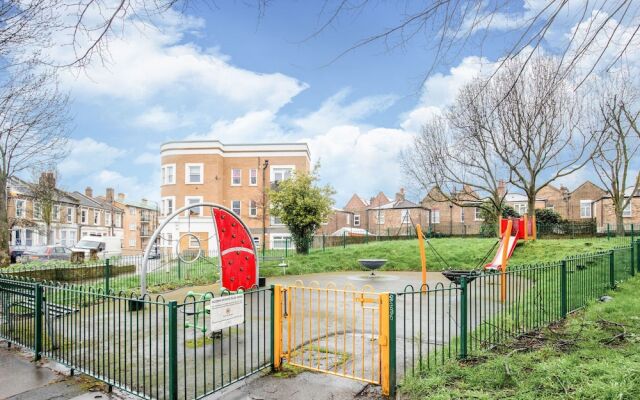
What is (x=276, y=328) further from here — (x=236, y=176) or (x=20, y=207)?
(x=20, y=207)

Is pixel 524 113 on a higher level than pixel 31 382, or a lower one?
higher

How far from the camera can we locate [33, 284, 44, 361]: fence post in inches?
272

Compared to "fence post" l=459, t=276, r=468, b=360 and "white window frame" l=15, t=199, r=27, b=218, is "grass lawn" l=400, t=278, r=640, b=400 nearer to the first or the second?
"fence post" l=459, t=276, r=468, b=360

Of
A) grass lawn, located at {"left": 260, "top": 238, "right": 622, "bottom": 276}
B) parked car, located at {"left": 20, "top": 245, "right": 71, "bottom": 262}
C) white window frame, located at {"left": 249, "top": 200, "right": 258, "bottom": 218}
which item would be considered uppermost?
white window frame, located at {"left": 249, "top": 200, "right": 258, "bottom": 218}

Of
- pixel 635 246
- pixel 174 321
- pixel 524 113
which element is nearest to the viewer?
pixel 174 321

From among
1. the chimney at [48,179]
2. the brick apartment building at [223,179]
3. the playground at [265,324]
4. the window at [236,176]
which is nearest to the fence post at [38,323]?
the playground at [265,324]

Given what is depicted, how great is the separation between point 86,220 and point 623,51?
60.2m

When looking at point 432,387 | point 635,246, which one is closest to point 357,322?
point 432,387

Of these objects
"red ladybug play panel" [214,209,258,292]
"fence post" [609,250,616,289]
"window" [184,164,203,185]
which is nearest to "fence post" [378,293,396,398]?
"red ladybug play panel" [214,209,258,292]

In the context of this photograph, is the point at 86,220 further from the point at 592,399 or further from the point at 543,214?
the point at 592,399

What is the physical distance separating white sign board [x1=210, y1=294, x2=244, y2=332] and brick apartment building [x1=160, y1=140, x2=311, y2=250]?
32241 mm

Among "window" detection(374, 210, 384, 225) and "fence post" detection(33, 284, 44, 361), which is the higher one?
"window" detection(374, 210, 384, 225)

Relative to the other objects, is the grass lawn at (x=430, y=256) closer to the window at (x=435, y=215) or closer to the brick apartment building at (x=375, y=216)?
the brick apartment building at (x=375, y=216)

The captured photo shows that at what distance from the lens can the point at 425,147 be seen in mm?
30109
